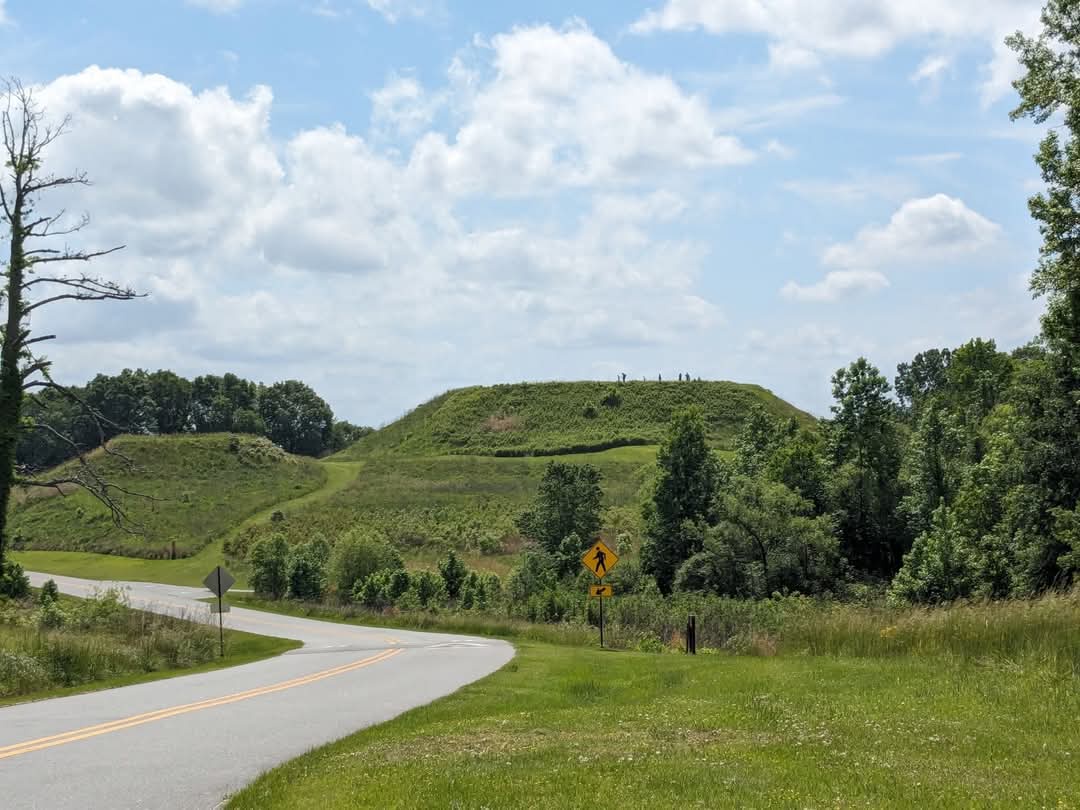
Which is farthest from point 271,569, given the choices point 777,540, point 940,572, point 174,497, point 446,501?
point 174,497

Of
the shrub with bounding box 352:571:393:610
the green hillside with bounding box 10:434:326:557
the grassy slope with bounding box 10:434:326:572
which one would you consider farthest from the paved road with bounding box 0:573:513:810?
the grassy slope with bounding box 10:434:326:572

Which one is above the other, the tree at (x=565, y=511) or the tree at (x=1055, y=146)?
the tree at (x=1055, y=146)

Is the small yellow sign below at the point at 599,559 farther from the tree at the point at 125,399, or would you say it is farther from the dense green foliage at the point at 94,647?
the tree at the point at 125,399

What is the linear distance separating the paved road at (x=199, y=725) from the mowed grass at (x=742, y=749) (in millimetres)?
810

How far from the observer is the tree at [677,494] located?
53.0 metres

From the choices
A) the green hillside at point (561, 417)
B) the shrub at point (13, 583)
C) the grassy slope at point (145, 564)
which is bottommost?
the grassy slope at point (145, 564)

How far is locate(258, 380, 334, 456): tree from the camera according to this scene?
554 ft

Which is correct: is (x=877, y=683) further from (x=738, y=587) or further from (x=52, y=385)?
(x=738, y=587)

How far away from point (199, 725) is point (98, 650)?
11.1m

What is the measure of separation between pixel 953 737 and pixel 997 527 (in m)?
30.8

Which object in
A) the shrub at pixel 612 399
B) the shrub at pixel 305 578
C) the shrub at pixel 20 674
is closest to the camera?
the shrub at pixel 20 674

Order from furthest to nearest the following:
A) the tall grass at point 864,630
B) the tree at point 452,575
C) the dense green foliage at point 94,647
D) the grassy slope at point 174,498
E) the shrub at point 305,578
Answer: the grassy slope at point 174,498 → the shrub at point 305,578 → the tree at point 452,575 → the dense green foliage at point 94,647 → the tall grass at point 864,630

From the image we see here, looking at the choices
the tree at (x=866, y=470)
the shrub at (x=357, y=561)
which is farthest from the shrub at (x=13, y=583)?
the tree at (x=866, y=470)

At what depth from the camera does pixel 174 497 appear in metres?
92.5
